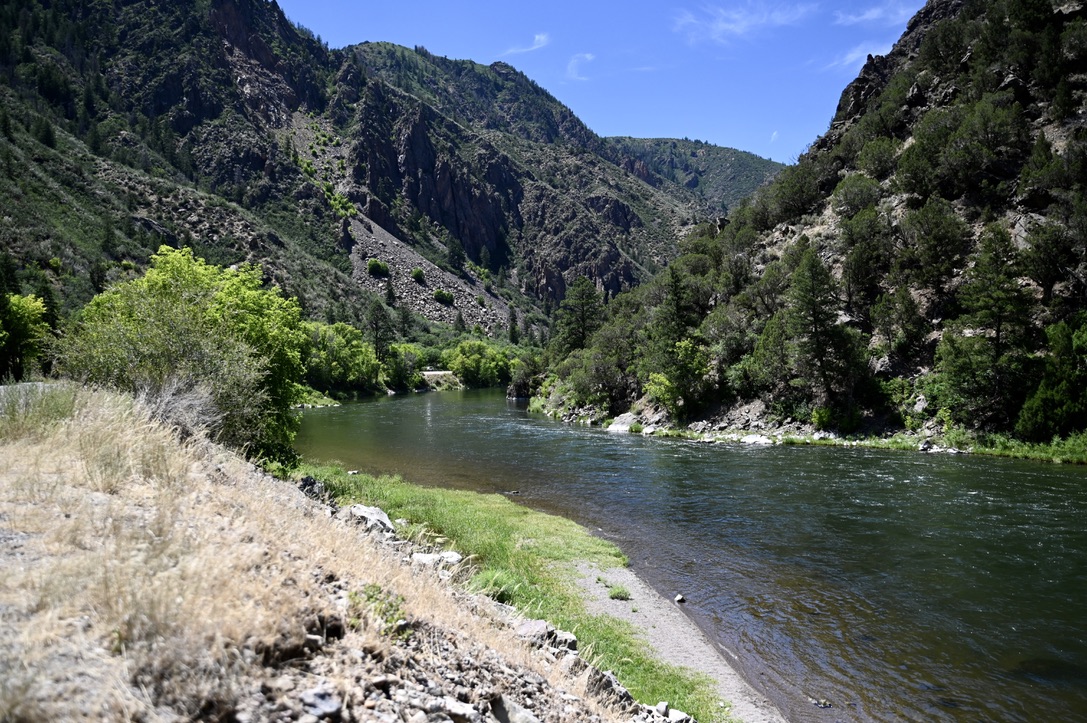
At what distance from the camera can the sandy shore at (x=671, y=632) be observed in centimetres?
1052

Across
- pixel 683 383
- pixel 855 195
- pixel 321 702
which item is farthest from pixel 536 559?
pixel 855 195

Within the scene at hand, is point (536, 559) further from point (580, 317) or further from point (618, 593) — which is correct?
point (580, 317)

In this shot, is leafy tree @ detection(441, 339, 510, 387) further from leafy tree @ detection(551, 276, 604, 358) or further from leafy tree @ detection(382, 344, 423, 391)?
leafy tree @ detection(551, 276, 604, 358)

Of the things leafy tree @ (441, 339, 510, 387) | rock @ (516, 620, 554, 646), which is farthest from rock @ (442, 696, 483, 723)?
leafy tree @ (441, 339, 510, 387)

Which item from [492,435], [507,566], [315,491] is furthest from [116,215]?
[507,566]

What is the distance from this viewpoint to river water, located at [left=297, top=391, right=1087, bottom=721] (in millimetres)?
11125

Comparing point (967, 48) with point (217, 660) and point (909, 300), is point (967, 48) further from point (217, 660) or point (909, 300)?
point (217, 660)

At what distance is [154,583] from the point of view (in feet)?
14.7

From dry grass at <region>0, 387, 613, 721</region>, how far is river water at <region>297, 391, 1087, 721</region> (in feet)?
26.7

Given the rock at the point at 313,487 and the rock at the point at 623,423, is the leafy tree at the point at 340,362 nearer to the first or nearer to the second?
the rock at the point at 623,423

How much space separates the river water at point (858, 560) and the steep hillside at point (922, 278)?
28.8 ft

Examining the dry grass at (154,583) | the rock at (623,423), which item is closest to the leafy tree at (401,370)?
the rock at (623,423)

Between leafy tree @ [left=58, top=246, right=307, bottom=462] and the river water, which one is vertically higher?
leafy tree @ [left=58, top=246, right=307, bottom=462]

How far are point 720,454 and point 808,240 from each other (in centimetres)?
3645
